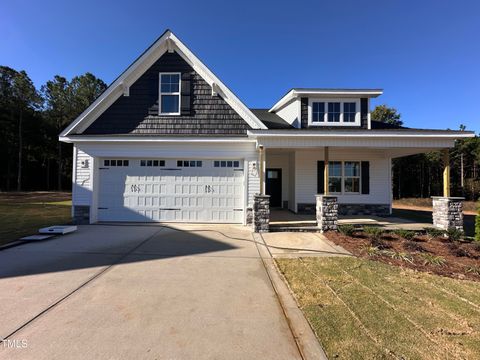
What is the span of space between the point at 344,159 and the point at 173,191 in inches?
317

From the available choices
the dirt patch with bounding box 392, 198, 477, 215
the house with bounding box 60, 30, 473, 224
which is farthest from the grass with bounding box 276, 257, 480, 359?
the dirt patch with bounding box 392, 198, 477, 215

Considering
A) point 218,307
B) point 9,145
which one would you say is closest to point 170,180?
point 218,307

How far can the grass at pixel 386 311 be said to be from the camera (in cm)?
273

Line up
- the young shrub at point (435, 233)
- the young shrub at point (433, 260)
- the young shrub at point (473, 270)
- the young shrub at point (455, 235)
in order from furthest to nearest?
the young shrub at point (435, 233)
the young shrub at point (455, 235)
the young shrub at point (433, 260)
the young shrub at point (473, 270)

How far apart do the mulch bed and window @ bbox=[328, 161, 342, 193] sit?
4.35 metres

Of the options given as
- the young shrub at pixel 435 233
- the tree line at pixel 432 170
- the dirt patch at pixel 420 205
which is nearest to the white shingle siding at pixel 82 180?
the young shrub at pixel 435 233

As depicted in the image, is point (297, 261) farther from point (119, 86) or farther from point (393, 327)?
point (119, 86)

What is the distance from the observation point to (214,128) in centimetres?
1038

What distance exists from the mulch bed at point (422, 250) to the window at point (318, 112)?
566cm

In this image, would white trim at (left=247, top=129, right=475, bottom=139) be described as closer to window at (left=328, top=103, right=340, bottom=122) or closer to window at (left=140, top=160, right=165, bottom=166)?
window at (left=328, top=103, right=340, bottom=122)

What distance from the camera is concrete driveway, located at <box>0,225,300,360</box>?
8.94 ft

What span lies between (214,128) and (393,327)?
8672 millimetres

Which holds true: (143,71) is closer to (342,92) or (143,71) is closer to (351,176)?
(342,92)

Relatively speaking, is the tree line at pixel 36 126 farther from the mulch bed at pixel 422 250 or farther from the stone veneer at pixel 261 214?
the mulch bed at pixel 422 250
